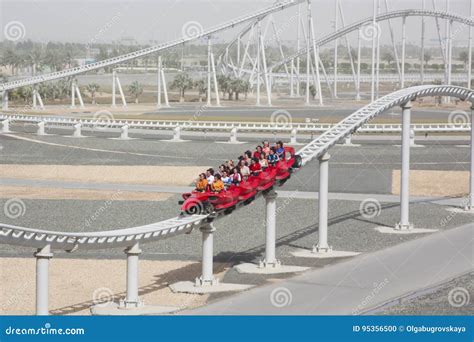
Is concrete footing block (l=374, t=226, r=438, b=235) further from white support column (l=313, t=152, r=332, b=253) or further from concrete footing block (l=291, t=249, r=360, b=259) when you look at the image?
concrete footing block (l=291, t=249, r=360, b=259)

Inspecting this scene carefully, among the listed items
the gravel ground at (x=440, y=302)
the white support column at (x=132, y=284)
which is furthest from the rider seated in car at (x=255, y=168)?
the white support column at (x=132, y=284)

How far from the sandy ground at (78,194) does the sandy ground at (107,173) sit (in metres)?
4.16

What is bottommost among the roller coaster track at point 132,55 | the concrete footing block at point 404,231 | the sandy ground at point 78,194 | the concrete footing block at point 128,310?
the concrete footing block at point 128,310

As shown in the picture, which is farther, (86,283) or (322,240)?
(322,240)

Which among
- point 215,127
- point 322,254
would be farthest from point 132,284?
point 215,127

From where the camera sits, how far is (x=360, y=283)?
29.3m

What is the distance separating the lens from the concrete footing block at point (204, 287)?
29031 mm

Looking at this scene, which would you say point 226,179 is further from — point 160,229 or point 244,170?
point 160,229

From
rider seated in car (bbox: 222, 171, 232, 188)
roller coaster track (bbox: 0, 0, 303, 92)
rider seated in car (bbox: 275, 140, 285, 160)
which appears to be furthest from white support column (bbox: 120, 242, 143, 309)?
roller coaster track (bbox: 0, 0, 303, 92)

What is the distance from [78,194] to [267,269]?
18.5 m

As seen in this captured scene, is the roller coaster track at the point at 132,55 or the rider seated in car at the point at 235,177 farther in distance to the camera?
the roller coaster track at the point at 132,55

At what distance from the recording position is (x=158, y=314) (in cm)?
2602

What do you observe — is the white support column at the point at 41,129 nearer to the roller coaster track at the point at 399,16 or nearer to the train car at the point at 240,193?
the train car at the point at 240,193

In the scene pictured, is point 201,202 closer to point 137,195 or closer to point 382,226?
point 382,226
